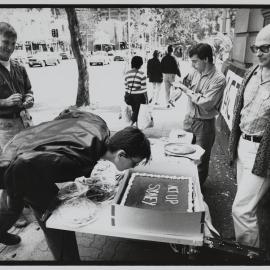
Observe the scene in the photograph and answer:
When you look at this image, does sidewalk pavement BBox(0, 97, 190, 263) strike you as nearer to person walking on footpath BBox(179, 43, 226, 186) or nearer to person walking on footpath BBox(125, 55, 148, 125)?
person walking on footpath BBox(179, 43, 226, 186)

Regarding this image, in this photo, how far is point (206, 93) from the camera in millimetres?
2799

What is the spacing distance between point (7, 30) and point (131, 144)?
148cm

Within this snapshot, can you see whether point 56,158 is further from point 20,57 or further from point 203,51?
point 203,51

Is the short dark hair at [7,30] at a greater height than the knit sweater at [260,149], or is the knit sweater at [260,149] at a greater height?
the short dark hair at [7,30]

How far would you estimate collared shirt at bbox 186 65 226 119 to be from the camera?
109 inches

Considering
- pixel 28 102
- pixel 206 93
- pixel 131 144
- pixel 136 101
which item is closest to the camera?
pixel 131 144

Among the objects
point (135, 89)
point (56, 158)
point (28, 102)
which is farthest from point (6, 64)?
point (135, 89)

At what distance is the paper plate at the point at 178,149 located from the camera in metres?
2.32

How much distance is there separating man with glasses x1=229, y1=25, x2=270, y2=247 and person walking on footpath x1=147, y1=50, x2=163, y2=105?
1.05m

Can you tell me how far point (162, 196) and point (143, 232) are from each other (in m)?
0.30

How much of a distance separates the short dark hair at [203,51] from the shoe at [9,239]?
2270mm

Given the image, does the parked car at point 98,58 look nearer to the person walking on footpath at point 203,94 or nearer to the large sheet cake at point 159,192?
the person walking on footpath at point 203,94

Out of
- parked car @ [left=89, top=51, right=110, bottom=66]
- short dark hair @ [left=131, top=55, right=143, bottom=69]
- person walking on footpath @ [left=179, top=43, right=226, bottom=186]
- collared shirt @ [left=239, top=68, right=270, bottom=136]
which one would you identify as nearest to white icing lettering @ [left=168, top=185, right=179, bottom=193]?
collared shirt @ [left=239, top=68, right=270, bottom=136]

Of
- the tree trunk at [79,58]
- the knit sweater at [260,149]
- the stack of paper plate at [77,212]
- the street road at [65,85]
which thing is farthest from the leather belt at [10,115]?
the knit sweater at [260,149]
